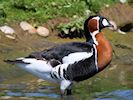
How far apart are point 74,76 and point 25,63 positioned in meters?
0.72

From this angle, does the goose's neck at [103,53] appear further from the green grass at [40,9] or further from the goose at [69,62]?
the green grass at [40,9]

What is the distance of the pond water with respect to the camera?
8039 mm

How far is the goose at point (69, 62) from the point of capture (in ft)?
26.1

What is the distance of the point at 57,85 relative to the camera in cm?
894

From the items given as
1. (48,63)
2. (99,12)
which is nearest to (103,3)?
(99,12)

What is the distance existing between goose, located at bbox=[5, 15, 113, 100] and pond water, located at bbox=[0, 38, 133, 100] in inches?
11.7

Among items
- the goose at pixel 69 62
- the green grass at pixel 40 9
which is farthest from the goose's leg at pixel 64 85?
the green grass at pixel 40 9

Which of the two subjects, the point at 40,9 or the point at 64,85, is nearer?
the point at 64,85

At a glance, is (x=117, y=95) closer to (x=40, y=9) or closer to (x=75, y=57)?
(x=75, y=57)

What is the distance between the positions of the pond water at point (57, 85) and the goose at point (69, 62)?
30 cm

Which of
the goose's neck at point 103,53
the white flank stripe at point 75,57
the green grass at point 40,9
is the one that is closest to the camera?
the white flank stripe at point 75,57

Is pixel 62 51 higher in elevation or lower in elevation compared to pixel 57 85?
higher

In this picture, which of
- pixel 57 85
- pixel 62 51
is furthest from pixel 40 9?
pixel 62 51

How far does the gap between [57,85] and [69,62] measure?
3.58 feet
